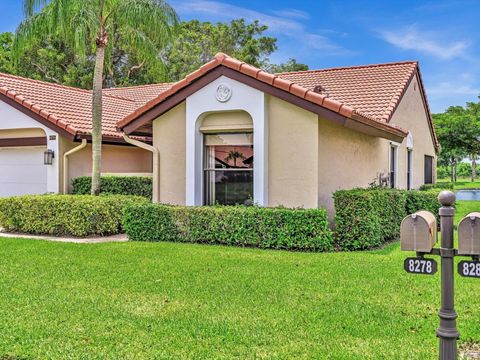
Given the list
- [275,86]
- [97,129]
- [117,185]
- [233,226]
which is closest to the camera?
[233,226]

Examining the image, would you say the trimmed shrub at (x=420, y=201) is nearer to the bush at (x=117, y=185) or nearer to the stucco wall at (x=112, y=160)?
the bush at (x=117, y=185)

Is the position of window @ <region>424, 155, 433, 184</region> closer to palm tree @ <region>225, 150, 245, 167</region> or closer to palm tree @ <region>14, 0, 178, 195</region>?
palm tree @ <region>225, 150, 245, 167</region>

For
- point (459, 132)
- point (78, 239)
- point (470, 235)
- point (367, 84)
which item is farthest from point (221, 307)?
point (459, 132)

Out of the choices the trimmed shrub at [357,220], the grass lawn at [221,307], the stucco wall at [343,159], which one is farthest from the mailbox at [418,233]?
the stucco wall at [343,159]

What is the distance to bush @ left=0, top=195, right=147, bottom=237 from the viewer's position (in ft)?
40.4

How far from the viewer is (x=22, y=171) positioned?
17.2 m

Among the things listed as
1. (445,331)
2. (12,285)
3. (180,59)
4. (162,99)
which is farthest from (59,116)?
(180,59)

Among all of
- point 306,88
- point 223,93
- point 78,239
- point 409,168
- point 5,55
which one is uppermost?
point 5,55

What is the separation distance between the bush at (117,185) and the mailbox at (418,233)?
1324 centimetres

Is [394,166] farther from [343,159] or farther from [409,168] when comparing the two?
[343,159]

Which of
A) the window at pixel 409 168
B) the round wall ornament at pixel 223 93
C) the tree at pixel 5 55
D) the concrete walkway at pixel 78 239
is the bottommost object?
the concrete walkway at pixel 78 239

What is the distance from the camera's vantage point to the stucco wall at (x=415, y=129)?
1669 centimetres

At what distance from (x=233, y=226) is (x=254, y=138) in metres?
2.27

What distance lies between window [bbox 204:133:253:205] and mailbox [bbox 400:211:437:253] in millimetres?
8342
